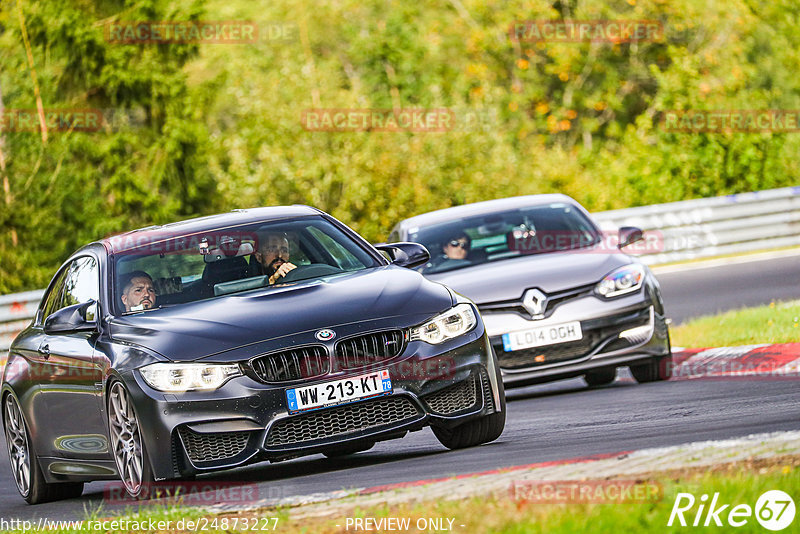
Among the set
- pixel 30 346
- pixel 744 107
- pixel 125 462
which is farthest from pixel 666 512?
pixel 744 107

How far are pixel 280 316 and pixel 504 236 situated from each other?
18.0 ft

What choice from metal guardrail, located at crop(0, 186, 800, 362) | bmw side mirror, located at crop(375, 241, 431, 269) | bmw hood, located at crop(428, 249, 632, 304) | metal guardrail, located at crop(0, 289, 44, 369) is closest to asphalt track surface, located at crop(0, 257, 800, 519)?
bmw hood, located at crop(428, 249, 632, 304)

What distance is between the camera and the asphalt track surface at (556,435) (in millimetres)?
7664

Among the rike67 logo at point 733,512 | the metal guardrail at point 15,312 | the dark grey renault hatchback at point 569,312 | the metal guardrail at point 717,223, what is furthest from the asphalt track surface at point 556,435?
the metal guardrail at point 717,223

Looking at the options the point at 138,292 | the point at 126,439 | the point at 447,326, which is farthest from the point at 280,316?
the point at 138,292

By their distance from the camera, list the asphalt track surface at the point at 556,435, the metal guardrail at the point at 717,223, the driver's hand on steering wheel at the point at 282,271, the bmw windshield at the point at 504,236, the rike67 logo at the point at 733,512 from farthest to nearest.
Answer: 1. the metal guardrail at the point at 717,223
2. the bmw windshield at the point at 504,236
3. the driver's hand on steering wheel at the point at 282,271
4. the asphalt track surface at the point at 556,435
5. the rike67 logo at the point at 733,512

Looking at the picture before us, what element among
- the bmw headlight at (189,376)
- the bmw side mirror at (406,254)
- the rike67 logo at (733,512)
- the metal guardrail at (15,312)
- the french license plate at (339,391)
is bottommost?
the metal guardrail at (15,312)

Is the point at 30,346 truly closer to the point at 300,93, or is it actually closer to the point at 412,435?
the point at 412,435

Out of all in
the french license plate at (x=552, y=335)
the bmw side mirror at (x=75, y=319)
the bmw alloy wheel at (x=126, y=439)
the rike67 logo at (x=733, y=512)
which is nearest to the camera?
the rike67 logo at (x=733, y=512)

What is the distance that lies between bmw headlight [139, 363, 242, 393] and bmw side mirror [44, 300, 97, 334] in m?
1.09

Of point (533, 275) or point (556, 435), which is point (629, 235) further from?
point (556, 435)

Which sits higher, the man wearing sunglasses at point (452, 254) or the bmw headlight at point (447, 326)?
the bmw headlight at point (447, 326)

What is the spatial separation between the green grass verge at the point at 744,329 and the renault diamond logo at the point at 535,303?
2088 millimetres

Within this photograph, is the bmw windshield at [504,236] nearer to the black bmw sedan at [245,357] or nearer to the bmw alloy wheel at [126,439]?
the black bmw sedan at [245,357]
